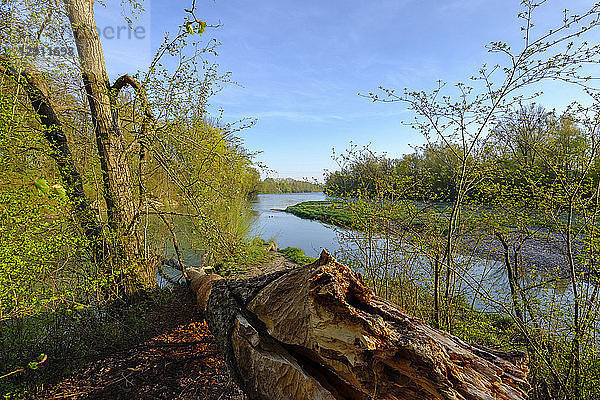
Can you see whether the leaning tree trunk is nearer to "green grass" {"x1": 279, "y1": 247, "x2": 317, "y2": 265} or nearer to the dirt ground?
the dirt ground

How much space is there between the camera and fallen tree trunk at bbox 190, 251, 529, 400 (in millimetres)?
1180

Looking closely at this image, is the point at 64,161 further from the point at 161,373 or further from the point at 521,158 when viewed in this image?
the point at 521,158

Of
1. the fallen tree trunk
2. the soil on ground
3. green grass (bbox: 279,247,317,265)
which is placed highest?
the fallen tree trunk

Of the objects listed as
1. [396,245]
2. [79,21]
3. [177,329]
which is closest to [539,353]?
[396,245]

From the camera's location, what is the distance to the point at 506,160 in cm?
282

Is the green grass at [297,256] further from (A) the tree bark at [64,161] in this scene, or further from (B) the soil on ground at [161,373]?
(A) the tree bark at [64,161]

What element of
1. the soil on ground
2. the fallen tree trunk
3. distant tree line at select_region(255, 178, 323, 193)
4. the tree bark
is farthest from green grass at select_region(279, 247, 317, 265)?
the fallen tree trunk

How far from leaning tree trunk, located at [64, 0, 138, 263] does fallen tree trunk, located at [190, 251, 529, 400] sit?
3027mm

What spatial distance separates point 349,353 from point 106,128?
4.26m

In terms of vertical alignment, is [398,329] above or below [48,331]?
above

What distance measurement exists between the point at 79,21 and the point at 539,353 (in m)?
6.13

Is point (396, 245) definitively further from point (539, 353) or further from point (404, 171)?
point (539, 353)

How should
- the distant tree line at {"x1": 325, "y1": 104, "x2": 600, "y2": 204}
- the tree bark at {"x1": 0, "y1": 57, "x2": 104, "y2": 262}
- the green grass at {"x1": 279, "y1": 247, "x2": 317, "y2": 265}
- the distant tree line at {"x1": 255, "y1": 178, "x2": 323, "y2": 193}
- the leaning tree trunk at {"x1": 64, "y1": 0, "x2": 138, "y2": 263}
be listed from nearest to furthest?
the distant tree line at {"x1": 325, "y1": 104, "x2": 600, "y2": 204} → the tree bark at {"x1": 0, "y1": 57, "x2": 104, "y2": 262} → the leaning tree trunk at {"x1": 64, "y1": 0, "x2": 138, "y2": 263} → the distant tree line at {"x1": 255, "y1": 178, "x2": 323, "y2": 193} → the green grass at {"x1": 279, "y1": 247, "x2": 317, "y2": 265}

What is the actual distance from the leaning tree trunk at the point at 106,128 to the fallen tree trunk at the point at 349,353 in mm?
3027
